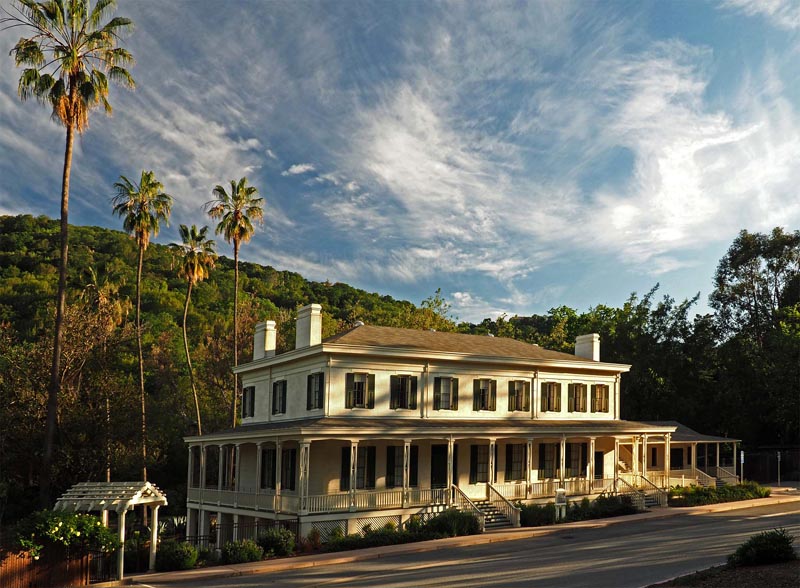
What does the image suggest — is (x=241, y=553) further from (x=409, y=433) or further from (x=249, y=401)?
(x=249, y=401)

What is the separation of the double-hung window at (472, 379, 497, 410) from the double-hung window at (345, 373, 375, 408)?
581cm

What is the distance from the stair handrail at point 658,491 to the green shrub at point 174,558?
2368 centimetres

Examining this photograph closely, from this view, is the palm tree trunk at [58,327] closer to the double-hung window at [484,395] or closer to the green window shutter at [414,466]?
the green window shutter at [414,466]

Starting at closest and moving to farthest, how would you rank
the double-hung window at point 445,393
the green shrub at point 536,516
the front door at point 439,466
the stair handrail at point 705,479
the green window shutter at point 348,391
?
the green shrub at point 536,516, the green window shutter at point 348,391, the front door at point 439,466, the double-hung window at point 445,393, the stair handrail at point 705,479

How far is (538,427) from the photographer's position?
A: 3656 centimetres

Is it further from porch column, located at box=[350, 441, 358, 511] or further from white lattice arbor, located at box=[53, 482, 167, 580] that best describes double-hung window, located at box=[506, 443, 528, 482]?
white lattice arbor, located at box=[53, 482, 167, 580]

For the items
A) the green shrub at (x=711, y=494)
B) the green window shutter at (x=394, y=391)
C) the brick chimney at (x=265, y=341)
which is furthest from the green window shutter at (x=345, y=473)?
the green shrub at (x=711, y=494)

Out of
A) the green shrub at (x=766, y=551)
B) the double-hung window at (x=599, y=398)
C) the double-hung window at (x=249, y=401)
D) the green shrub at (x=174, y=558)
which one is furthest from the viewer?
the double-hung window at (x=599, y=398)

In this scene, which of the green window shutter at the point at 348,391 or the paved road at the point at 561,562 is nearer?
the paved road at the point at 561,562

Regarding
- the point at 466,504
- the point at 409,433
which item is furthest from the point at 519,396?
the point at 409,433

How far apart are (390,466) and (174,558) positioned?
11660 millimetres

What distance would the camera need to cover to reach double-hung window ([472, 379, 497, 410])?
125 feet

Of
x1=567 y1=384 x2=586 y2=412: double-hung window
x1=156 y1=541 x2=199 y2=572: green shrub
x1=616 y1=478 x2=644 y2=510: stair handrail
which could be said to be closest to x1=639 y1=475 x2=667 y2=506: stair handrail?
x1=616 y1=478 x2=644 y2=510: stair handrail

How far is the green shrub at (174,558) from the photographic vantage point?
24.6m
